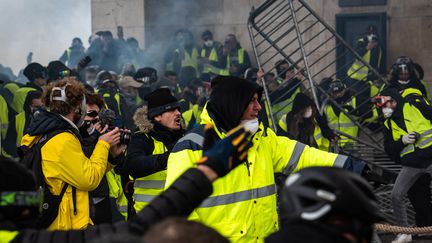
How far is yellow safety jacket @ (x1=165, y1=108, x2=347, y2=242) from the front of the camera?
4.83m

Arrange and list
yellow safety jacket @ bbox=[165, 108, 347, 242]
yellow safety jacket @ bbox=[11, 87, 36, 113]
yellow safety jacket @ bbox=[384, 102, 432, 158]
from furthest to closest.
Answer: yellow safety jacket @ bbox=[11, 87, 36, 113], yellow safety jacket @ bbox=[384, 102, 432, 158], yellow safety jacket @ bbox=[165, 108, 347, 242]

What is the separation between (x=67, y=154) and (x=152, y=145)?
1462 millimetres

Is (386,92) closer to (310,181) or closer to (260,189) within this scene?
(260,189)

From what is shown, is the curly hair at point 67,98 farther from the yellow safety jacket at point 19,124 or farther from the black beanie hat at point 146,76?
the black beanie hat at point 146,76

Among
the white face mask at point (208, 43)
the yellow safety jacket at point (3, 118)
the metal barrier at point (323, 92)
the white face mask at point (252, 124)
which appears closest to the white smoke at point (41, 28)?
the white face mask at point (208, 43)

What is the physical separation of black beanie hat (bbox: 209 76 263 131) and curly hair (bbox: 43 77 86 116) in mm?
934

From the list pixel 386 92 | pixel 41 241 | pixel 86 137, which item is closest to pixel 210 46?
pixel 386 92

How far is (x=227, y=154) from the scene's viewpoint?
10.3 ft

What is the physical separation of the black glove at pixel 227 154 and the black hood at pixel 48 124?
222cm

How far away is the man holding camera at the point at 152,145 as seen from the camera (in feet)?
20.6

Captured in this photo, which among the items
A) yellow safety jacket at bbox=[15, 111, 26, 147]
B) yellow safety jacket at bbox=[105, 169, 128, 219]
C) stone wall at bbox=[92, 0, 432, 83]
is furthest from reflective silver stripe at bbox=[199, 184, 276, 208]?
stone wall at bbox=[92, 0, 432, 83]

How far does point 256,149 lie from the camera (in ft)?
16.3

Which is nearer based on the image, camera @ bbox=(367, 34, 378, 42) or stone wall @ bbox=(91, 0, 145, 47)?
camera @ bbox=(367, 34, 378, 42)

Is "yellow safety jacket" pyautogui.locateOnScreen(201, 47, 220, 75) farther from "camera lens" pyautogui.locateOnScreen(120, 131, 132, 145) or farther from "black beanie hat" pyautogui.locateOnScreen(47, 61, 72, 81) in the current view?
"camera lens" pyautogui.locateOnScreen(120, 131, 132, 145)
